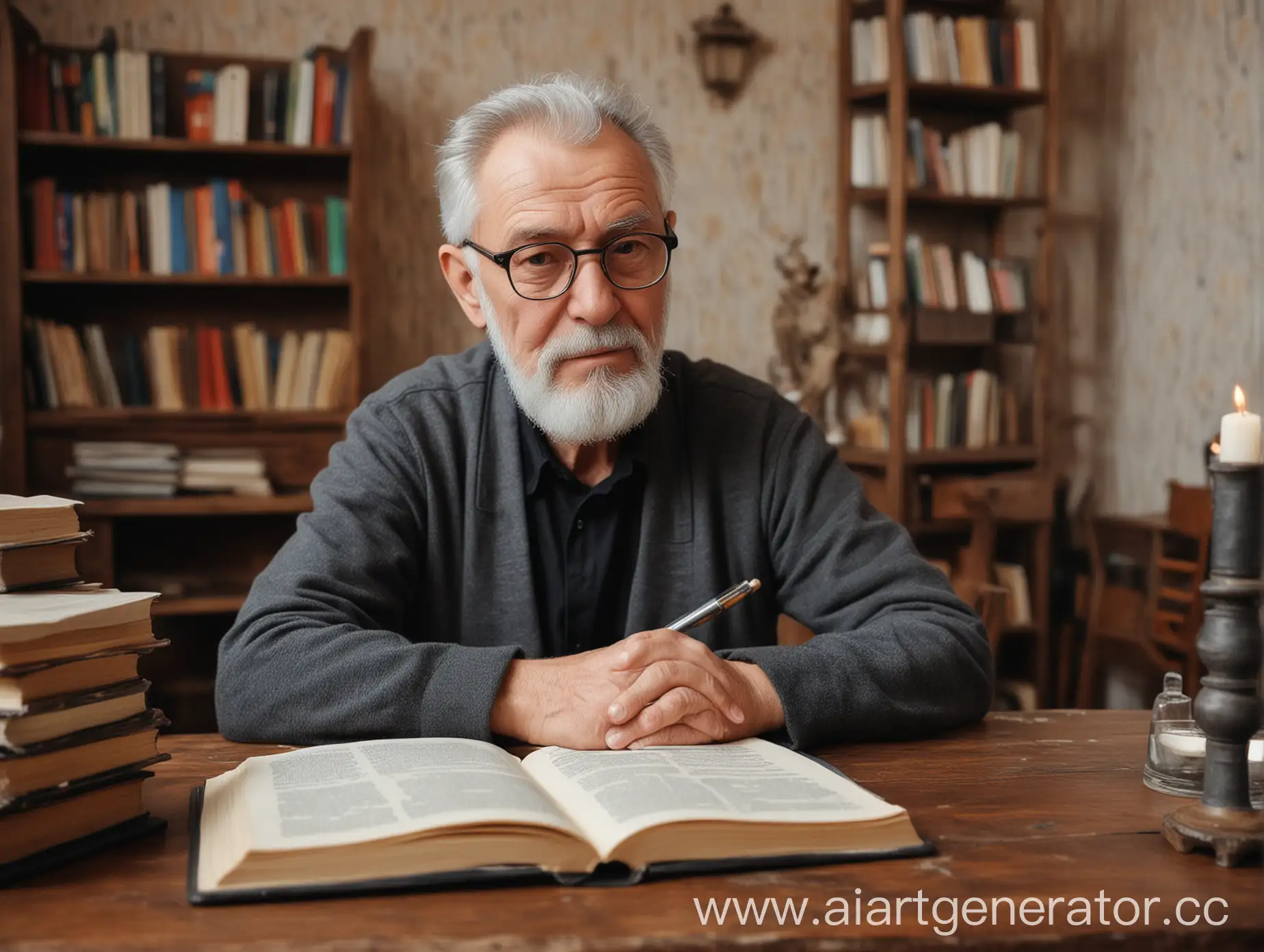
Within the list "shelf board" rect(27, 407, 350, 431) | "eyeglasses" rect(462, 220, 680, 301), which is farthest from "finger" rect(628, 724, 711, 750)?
"shelf board" rect(27, 407, 350, 431)

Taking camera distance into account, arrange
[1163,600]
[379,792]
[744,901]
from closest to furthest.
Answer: [744,901], [379,792], [1163,600]

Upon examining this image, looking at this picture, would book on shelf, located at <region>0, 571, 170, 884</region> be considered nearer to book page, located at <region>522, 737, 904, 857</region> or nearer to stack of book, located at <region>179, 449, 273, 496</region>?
book page, located at <region>522, 737, 904, 857</region>

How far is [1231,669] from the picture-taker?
848 mm

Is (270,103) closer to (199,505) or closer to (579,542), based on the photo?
(199,505)

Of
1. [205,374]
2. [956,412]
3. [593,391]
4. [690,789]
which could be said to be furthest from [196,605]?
[690,789]

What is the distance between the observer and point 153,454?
11.5ft

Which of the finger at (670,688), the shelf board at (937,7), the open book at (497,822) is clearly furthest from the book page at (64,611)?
the shelf board at (937,7)

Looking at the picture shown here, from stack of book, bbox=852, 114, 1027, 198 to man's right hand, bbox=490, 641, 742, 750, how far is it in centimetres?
332

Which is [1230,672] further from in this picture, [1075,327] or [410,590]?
[1075,327]

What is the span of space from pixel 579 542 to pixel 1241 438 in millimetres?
995

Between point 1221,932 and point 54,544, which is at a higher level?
point 54,544

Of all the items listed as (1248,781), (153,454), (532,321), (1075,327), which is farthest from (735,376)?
(1075,327)

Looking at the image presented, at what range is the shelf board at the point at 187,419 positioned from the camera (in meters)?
3.47

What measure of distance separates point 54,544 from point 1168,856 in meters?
0.90
